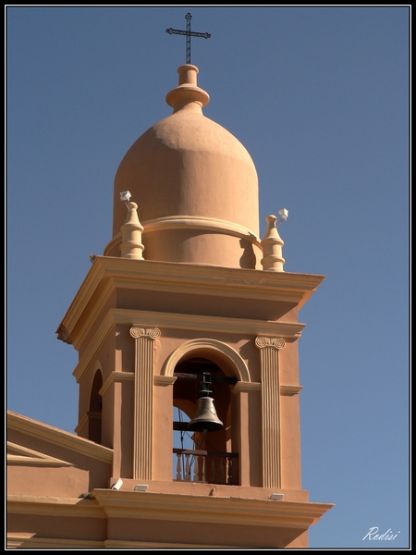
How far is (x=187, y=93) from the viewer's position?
94.1 ft

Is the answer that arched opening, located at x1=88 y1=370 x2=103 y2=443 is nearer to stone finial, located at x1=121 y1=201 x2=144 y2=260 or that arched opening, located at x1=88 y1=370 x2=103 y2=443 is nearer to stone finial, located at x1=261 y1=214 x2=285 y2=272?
stone finial, located at x1=121 y1=201 x2=144 y2=260

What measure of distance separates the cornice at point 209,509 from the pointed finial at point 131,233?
145 inches

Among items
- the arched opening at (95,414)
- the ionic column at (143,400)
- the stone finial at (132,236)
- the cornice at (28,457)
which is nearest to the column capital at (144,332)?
the ionic column at (143,400)

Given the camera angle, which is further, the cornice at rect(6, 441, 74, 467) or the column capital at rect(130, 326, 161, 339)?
the column capital at rect(130, 326, 161, 339)

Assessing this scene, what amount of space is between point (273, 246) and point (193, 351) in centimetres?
208

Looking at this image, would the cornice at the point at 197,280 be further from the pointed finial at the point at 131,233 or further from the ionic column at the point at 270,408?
the ionic column at the point at 270,408

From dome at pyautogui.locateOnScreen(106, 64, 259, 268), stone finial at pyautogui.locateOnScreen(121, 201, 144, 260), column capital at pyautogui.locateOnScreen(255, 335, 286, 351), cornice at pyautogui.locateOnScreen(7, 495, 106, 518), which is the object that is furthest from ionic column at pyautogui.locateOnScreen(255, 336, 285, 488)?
cornice at pyautogui.locateOnScreen(7, 495, 106, 518)

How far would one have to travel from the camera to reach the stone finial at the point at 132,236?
26375 millimetres

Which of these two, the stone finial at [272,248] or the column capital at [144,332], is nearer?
the column capital at [144,332]

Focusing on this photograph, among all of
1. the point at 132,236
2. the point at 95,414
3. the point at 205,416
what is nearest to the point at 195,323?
the point at 205,416

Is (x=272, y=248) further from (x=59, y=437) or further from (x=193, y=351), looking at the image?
(x=59, y=437)

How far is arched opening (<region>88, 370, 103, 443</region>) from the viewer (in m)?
27.2

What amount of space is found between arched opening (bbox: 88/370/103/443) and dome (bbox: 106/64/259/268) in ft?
6.81

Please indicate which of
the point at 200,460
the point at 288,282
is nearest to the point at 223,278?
the point at 288,282
